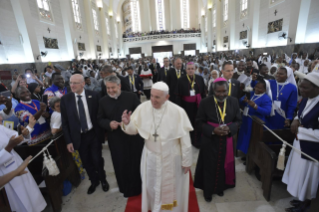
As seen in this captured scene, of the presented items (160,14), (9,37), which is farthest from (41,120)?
(160,14)

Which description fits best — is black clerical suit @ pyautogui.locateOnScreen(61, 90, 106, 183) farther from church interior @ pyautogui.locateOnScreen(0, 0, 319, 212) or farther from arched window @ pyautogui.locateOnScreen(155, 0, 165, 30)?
arched window @ pyautogui.locateOnScreen(155, 0, 165, 30)

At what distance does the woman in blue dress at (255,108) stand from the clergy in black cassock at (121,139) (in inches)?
80.1

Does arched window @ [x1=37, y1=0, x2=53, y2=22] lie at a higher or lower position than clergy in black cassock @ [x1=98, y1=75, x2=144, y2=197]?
higher

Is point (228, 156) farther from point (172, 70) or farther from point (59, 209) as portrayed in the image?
point (172, 70)

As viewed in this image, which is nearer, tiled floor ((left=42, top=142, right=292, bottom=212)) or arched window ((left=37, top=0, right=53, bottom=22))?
tiled floor ((left=42, top=142, right=292, bottom=212))

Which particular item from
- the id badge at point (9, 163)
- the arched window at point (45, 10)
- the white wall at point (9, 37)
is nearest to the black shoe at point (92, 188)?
the id badge at point (9, 163)

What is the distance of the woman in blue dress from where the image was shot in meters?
3.01

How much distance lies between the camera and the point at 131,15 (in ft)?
113

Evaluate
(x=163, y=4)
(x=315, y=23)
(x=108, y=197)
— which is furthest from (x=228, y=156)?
(x=163, y=4)

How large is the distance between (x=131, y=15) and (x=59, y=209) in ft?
124

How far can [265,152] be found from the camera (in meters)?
2.68

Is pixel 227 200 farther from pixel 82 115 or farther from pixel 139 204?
pixel 82 115

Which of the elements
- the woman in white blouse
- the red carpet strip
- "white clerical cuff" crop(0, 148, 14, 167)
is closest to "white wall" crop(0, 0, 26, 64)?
the woman in white blouse

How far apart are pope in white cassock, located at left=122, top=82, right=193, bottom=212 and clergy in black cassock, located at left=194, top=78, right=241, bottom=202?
21.7 inches
